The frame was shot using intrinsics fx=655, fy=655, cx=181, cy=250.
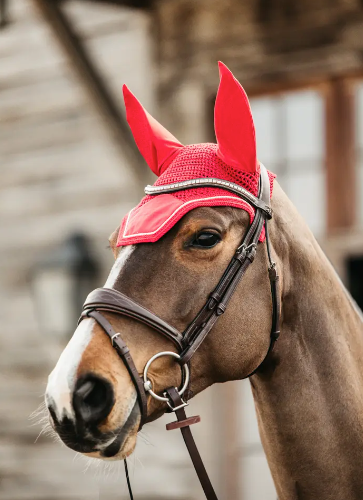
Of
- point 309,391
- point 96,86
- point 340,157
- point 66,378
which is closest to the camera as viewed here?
point 66,378

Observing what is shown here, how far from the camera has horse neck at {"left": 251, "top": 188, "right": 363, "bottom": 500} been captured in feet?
5.67

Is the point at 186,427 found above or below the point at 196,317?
below

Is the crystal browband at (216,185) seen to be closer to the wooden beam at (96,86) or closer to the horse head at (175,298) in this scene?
the horse head at (175,298)

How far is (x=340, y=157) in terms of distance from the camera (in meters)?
4.07

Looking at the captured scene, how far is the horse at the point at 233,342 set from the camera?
1.48 meters

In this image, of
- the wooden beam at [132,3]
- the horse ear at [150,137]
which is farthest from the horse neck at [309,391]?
the wooden beam at [132,3]

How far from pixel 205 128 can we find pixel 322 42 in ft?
3.03

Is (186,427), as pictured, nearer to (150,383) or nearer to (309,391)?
(150,383)

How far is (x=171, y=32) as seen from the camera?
4562 millimetres

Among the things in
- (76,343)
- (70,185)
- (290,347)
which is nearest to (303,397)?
(290,347)

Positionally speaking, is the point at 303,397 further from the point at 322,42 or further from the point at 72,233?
the point at 72,233

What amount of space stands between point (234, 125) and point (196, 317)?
500mm

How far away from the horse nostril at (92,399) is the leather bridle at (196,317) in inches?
3.0

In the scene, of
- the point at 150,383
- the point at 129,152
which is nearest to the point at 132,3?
the point at 129,152
